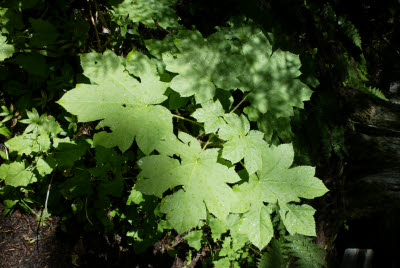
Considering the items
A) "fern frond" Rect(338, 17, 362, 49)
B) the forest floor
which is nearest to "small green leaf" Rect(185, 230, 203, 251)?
the forest floor

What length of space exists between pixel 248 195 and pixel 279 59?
0.89m

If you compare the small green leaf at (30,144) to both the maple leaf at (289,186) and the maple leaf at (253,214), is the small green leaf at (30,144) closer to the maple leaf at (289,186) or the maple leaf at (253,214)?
the maple leaf at (253,214)

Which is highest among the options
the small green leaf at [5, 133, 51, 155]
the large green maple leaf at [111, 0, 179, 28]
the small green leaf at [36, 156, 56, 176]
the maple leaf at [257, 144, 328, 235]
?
the large green maple leaf at [111, 0, 179, 28]

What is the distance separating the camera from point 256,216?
57.7 inches

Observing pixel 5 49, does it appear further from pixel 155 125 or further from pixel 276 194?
pixel 276 194

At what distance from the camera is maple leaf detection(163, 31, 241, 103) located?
1.33 meters

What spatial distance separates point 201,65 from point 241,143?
51 cm

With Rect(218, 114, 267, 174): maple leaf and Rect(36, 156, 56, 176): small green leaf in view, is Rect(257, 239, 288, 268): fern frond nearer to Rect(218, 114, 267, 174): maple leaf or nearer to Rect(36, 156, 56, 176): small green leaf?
Rect(218, 114, 267, 174): maple leaf

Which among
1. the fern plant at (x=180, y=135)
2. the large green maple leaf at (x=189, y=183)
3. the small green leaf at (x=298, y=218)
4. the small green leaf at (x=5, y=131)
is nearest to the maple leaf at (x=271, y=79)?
the fern plant at (x=180, y=135)

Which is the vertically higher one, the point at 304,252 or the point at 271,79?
the point at 271,79

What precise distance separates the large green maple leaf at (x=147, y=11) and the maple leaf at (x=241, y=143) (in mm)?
1107

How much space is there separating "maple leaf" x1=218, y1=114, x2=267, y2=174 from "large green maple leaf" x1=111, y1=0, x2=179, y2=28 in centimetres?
Answer: 111

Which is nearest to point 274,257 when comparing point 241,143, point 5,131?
point 241,143

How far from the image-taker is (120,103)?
1.25m
